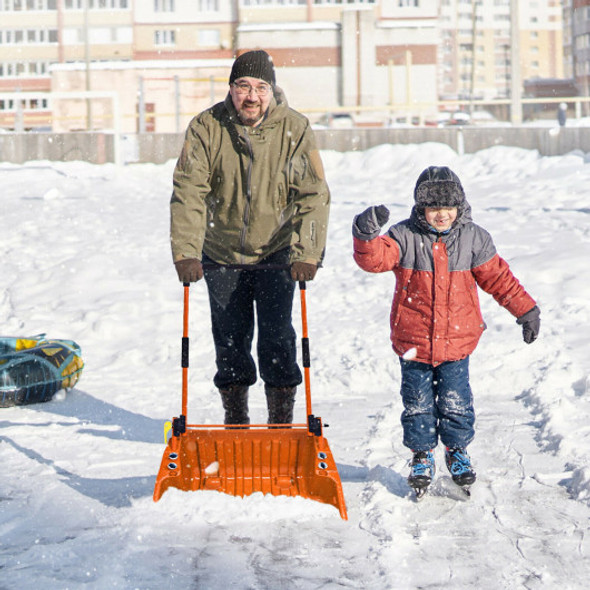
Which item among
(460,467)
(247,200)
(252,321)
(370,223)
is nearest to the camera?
(370,223)

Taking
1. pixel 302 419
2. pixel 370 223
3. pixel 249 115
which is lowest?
pixel 302 419

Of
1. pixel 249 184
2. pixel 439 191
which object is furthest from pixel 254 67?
pixel 439 191

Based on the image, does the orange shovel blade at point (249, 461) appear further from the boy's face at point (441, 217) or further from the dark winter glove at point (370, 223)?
the boy's face at point (441, 217)

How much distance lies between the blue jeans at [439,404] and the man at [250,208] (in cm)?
71

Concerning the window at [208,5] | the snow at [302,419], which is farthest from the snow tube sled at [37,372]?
the window at [208,5]

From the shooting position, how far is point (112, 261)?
10.7 metres

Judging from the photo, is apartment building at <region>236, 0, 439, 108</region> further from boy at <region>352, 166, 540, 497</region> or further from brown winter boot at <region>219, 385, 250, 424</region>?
boy at <region>352, 166, 540, 497</region>

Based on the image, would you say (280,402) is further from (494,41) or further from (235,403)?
(494,41)

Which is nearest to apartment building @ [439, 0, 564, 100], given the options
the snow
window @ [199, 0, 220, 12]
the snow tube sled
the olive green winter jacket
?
window @ [199, 0, 220, 12]

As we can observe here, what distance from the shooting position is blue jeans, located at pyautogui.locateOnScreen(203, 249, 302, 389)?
466 cm

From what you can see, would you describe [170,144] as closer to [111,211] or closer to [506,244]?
[111,211]

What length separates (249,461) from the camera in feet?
14.5

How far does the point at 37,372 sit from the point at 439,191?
3.41m

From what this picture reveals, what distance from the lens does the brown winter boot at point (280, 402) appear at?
4.86 metres
